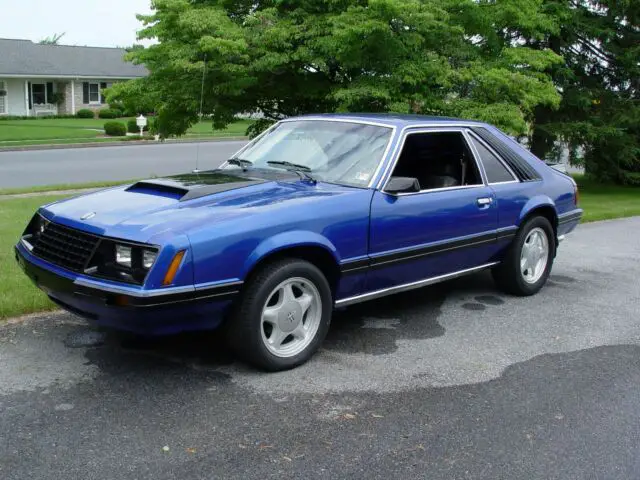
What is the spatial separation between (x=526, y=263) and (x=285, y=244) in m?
3.13

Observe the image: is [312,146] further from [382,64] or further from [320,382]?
[382,64]

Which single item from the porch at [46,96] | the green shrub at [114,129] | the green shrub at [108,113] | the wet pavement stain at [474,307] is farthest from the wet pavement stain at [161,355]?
the green shrub at [108,113]

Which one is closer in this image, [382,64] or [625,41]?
[382,64]

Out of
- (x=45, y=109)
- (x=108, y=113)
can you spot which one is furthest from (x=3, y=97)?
(x=108, y=113)

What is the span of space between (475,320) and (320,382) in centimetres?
199

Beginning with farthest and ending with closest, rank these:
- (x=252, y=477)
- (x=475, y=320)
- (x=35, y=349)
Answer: (x=475, y=320) → (x=35, y=349) → (x=252, y=477)

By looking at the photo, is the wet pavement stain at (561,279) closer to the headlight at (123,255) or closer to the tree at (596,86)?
the headlight at (123,255)

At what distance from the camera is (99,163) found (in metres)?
21.4

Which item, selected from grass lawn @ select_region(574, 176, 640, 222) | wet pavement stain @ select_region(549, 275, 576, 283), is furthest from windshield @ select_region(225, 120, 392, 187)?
grass lawn @ select_region(574, 176, 640, 222)

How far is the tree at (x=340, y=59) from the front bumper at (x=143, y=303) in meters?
6.05

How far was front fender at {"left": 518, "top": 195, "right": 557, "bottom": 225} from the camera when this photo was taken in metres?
6.48

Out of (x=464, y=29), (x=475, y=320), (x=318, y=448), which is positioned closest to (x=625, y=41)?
(x=464, y=29)

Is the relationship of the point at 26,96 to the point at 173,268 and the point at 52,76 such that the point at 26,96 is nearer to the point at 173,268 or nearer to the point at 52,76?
the point at 52,76

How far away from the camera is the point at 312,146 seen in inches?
227
